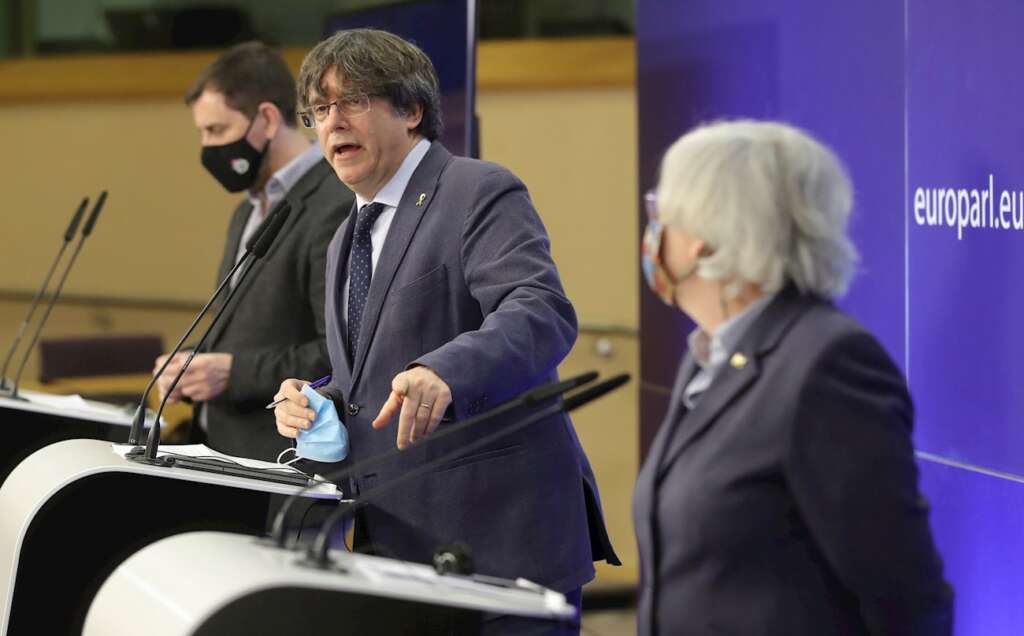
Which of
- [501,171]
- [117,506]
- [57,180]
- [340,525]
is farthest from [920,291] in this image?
[57,180]

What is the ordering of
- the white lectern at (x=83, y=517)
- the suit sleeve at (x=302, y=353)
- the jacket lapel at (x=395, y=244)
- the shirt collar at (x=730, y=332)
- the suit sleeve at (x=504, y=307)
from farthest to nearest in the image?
the suit sleeve at (x=302, y=353) < the jacket lapel at (x=395, y=244) < the white lectern at (x=83, y=517) < the suit sleeve at (x=504, y=307) < the shirt collar at (x=730, y=332)

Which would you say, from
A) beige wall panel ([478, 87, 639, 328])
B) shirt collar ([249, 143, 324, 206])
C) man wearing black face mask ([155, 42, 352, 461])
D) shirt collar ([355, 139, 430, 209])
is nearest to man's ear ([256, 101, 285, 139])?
man wearing black face mask ([155, 42, 352, 461])

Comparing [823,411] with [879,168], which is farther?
[879,168]

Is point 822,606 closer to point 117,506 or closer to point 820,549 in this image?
point 820,549

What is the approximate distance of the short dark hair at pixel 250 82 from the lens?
378 cm

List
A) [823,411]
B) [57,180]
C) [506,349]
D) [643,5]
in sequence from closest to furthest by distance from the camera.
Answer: [823,411]
[506,349]
[643,5]
[57,180]

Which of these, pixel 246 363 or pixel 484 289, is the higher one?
pixel 484 289

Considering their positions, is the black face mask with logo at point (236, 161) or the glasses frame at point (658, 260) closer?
the glasses frame at point (658, 260)

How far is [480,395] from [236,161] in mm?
1543

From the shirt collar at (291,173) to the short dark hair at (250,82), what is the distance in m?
0.16

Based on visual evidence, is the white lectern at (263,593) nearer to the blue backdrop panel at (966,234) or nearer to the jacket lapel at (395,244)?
the jacket lapel at (395,244)

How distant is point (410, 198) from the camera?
272 cm

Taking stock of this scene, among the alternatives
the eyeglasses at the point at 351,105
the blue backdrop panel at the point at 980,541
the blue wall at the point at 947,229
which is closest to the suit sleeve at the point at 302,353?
the eyeglasses at the point at 351,105

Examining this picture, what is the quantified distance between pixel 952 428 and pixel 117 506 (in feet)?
5.58
